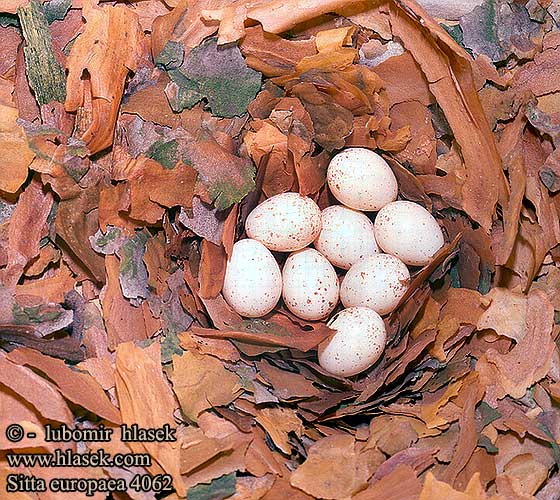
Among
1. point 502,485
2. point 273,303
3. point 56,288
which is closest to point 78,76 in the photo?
point 56,288

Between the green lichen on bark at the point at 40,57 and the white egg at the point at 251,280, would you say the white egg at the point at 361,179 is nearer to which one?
the white egg at the point at 251,280

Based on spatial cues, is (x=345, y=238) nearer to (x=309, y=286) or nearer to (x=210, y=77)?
(x=309, y=286)

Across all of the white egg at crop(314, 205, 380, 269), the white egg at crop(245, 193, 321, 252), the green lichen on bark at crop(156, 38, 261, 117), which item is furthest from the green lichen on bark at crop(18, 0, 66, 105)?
the white egg at crop(314, 205, 380, 269)

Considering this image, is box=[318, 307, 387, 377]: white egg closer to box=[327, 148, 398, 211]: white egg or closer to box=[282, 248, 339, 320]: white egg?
box=[282, 248, 339, 320]: white egg

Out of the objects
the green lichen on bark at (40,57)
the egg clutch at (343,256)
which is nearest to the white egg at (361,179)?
the egg clutch at (343,256)

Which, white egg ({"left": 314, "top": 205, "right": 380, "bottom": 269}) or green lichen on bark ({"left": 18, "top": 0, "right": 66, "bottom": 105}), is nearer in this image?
green lichen on bark ({"left": 18, "top": 0, "right": 66, "bottom": 105})
